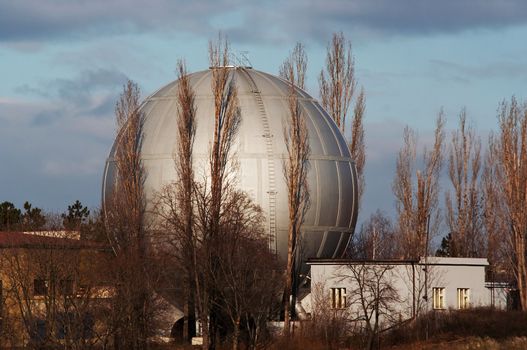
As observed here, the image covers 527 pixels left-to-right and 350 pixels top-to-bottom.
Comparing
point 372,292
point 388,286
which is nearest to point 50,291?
point 372,292

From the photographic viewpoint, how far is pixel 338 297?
3916 cm

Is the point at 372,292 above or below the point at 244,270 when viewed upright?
below

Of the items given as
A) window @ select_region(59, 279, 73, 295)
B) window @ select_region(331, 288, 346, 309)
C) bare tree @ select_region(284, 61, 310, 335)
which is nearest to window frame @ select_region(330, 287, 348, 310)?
window @ select_region(331, 288, 346, 309)

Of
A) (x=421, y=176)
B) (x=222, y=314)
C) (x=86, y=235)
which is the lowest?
(x=222, y=314)

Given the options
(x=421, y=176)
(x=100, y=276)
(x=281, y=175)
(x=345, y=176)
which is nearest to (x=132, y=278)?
(x=100, y=276)

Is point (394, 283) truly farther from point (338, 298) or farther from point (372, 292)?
point (338, 298)

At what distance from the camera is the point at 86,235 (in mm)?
38875

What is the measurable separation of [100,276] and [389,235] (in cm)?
4601

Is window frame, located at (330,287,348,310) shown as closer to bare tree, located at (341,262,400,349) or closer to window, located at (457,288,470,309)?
bare tree, located at (341,262,400,349)

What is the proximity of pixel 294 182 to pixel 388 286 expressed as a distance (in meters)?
5.20

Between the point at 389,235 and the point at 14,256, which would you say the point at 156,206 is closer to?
the point at 14,256

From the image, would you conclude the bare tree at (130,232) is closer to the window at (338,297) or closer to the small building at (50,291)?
the small building at (50,291)

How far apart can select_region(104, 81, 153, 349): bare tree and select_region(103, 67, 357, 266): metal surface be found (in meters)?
0.41

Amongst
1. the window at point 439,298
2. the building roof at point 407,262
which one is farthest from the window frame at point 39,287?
the window at point 439,298
